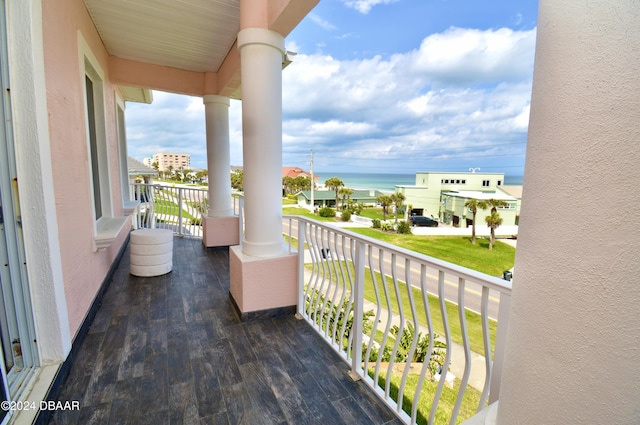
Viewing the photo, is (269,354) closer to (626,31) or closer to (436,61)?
(626,31)

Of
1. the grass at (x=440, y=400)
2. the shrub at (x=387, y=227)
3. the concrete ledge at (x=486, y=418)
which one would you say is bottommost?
the shrub at (x=387, y=227)

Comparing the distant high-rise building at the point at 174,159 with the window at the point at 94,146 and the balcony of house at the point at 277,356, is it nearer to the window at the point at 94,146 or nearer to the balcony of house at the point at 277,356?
the window at the point at 94,146

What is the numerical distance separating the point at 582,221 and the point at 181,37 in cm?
454

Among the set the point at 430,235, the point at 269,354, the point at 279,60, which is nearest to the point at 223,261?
the point at 269,354

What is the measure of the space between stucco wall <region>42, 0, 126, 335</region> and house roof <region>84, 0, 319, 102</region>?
1.64ft

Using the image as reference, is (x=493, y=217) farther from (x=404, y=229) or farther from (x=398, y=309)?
(x=398, y=309)

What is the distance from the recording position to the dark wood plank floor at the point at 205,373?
170cm

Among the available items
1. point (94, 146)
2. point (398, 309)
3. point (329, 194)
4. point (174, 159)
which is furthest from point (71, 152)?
point (174, 159)

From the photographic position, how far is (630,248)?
0.52 metres

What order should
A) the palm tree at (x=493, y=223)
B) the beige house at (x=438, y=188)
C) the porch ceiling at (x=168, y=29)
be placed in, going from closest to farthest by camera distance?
the porch ceiling at (x=168, y=29)
the palm tree at (x=493, y=223)
the beige house at (x=438, y=188)

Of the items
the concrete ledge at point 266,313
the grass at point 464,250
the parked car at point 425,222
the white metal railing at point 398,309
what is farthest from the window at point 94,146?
the parked car at point 425,222

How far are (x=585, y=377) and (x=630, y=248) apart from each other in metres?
0.28

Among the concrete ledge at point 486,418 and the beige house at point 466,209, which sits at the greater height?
the concrete ledge at point 486,418

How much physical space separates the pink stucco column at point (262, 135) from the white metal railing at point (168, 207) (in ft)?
12.5
